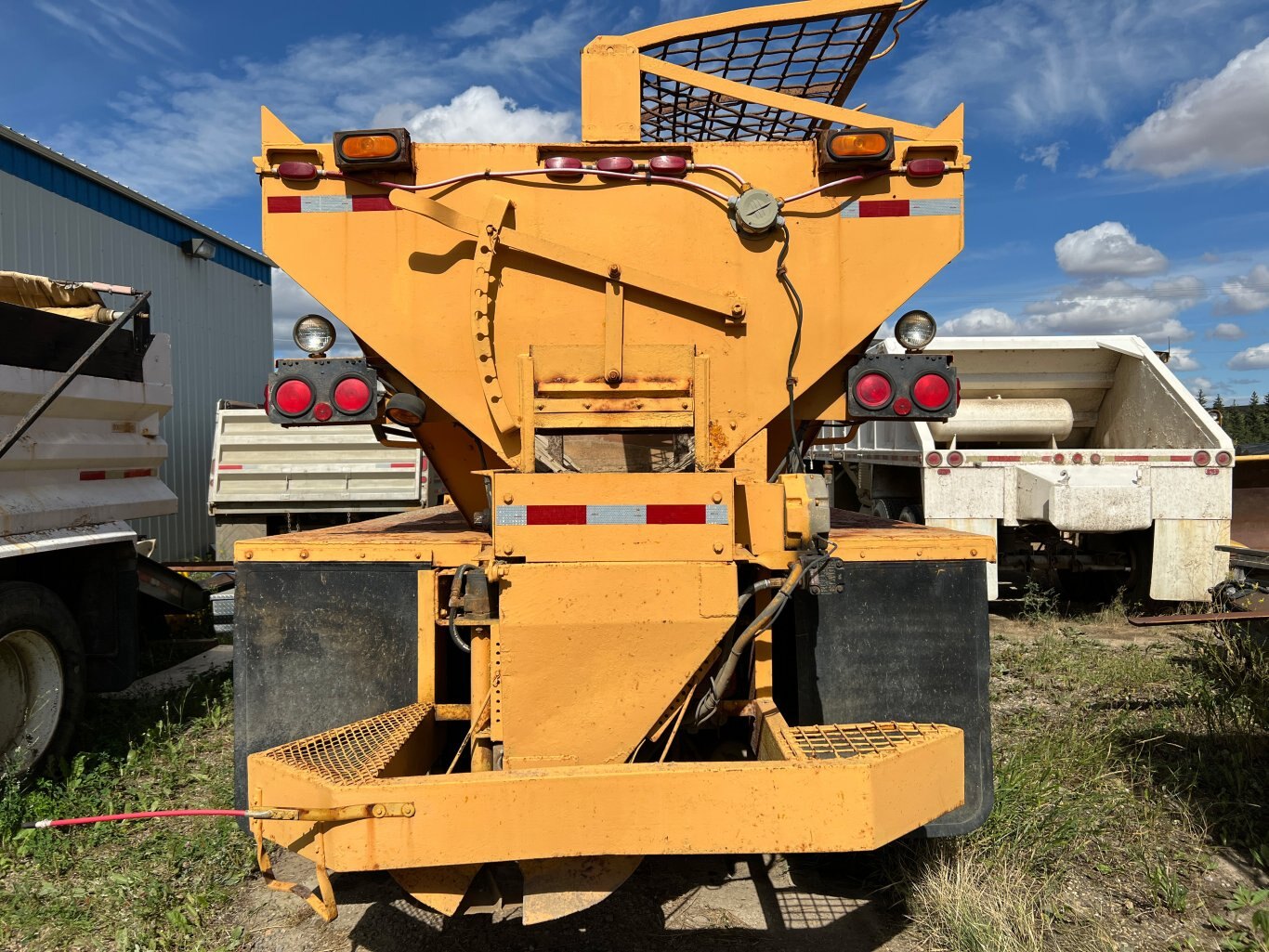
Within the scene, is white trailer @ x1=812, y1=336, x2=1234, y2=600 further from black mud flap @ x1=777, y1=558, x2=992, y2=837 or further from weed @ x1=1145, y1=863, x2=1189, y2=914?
black mud flap @ x1=777, y1=558, x2=992, y2=837

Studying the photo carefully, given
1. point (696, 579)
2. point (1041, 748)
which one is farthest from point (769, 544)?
point (1041, 748)

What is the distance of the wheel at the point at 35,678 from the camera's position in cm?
352

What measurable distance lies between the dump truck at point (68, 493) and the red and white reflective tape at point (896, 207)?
3.19 meters

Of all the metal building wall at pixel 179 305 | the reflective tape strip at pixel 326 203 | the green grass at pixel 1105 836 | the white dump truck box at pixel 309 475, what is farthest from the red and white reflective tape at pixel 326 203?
the metal building wall at pixel 179 305

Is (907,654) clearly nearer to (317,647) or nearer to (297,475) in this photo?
(317,647)

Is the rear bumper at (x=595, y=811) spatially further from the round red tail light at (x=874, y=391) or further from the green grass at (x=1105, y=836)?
the round red tail light at (x=874, y=391)

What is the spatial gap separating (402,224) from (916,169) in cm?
160

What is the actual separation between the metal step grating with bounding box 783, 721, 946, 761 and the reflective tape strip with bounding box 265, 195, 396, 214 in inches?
77.4

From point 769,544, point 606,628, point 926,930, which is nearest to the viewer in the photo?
point 606,628

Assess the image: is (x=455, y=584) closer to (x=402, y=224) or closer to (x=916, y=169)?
(x=402, y=224)

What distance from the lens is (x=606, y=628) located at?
6.76ft

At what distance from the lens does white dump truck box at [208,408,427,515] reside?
30.0ft

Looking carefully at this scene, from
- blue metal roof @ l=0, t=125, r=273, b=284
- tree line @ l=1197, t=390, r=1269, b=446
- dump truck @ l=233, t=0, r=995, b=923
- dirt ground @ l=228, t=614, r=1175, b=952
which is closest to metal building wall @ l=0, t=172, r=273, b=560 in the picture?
blue metal roof @ l=0, t=125, r=273, b=284

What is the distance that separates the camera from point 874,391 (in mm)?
2807
